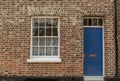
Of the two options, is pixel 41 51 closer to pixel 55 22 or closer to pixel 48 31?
pixel 48 31

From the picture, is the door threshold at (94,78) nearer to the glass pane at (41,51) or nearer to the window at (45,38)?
the window at (45,38)

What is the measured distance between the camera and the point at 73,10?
14.9m

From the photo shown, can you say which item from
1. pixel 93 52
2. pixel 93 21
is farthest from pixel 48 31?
pixel 93 52

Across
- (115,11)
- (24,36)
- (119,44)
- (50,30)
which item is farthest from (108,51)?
(24,36)

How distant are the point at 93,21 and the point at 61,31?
1.68 metres

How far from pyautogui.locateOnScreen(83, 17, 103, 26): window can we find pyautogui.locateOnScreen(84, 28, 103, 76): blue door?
11.6 inches

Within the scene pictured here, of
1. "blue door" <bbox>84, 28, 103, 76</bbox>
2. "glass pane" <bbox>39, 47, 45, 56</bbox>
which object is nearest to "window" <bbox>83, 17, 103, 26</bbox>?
"blue door" <bbox>84, 28, 103, 76</bbox>

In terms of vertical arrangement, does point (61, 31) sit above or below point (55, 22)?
below

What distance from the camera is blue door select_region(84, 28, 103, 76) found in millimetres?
15031

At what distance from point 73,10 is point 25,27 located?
2452 millimetres

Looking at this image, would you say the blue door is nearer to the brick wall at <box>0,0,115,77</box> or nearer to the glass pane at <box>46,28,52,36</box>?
the brick wall at <box>0,0,115,77</box>

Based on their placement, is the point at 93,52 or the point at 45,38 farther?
the point at 93,52

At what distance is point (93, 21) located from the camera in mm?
15164

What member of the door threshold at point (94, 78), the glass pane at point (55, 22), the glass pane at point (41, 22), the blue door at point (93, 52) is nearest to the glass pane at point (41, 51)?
the glass pane at point (41, 22)
